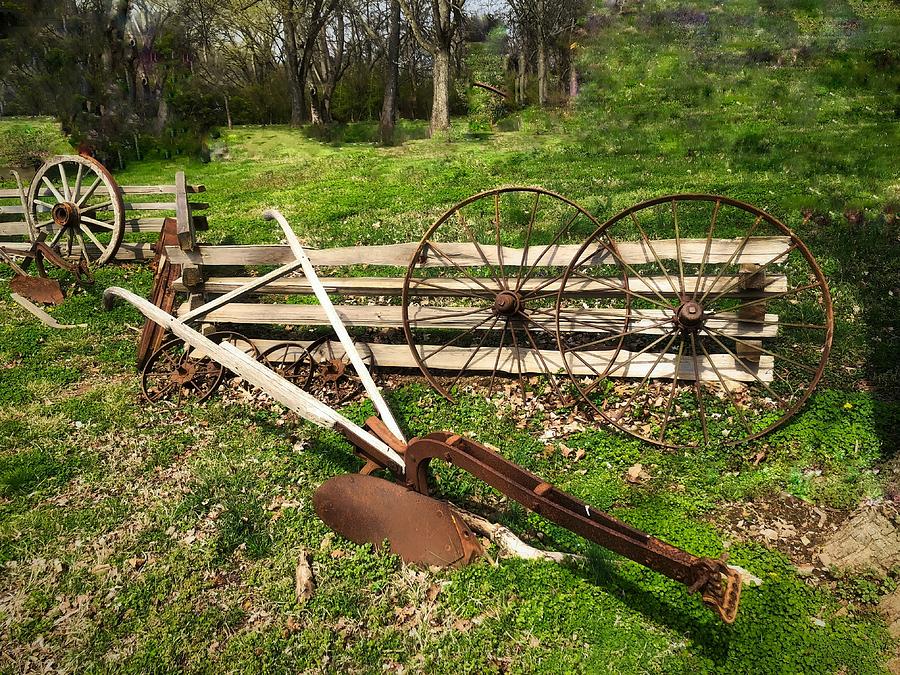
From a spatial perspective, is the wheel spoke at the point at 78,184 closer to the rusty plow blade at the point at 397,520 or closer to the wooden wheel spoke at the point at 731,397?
the rusty plow blade at the point at 397,520

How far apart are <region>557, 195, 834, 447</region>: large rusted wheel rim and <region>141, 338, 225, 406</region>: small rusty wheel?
11.7ft

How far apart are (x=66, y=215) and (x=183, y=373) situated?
4826 millimetres

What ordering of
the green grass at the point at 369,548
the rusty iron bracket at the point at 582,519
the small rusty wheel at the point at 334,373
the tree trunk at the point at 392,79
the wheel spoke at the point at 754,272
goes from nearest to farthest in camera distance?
the rusty iron bracket at the point at 582,519
the green grass at the point at 369,548
the wheel spoke at the point at 754,272
the small rusty wheel at the point at 334,373
the tree trunk at the point at 392,79

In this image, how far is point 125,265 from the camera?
907 centimetres

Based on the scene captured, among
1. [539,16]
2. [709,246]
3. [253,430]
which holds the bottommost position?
[253,430]

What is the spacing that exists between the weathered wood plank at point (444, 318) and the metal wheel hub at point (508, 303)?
23 centimetres

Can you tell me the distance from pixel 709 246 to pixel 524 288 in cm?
159

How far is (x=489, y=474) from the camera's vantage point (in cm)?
294

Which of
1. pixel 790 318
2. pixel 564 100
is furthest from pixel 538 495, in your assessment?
pixel 564 100

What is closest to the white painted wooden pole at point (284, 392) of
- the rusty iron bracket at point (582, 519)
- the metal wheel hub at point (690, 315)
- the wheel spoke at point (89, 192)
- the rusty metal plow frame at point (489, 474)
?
the rusty metal plow frame at point (489, 474)

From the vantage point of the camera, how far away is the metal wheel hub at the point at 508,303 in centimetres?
486

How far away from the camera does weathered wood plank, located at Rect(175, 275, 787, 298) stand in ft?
15.2

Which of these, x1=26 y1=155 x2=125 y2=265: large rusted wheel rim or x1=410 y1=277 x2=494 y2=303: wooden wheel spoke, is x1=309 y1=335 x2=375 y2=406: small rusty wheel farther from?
x1=26 y1=155 x2=125 y2=265: large rusted wheel rim

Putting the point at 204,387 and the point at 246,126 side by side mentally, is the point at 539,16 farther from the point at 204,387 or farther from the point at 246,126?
the point at 204,387
